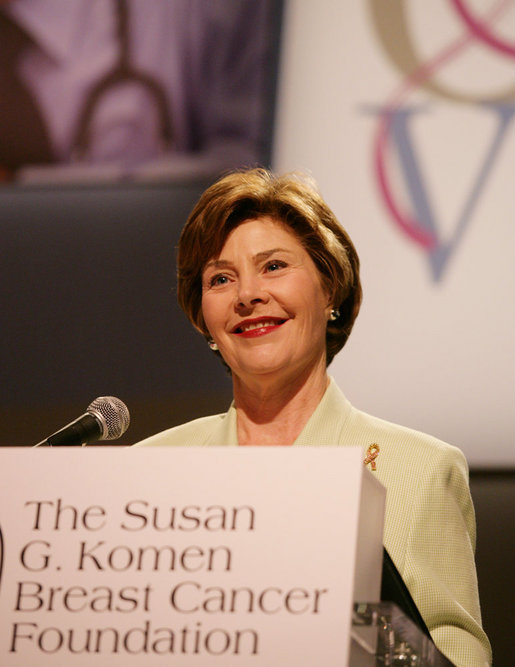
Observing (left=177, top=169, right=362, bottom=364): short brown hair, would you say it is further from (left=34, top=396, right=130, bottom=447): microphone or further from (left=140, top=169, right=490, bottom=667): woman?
(left=34, top=396, right=130, bottom=447): microphone

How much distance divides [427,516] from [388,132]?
49.7 inches

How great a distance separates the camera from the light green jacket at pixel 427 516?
1756 millimetres

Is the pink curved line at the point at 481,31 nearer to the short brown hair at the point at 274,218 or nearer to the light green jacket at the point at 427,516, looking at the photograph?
the short brown hair at the point at 274,218

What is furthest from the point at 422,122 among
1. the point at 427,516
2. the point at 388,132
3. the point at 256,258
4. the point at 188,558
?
the point at 188,558

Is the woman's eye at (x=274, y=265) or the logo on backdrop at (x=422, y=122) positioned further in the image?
the logo on backdrop at (x=422, y=122)

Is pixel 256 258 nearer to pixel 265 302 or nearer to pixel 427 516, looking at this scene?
pixel 265 302

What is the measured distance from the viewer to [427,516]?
1919 millimetres

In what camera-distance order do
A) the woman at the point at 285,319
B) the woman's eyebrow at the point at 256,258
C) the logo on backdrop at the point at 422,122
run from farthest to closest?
1. the logo on backdrop at the point at 422,122
2. the woman's eyebrow at the point at 256,258
3. the woman at the point at 285,319

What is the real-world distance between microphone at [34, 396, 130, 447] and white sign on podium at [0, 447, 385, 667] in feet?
1.49

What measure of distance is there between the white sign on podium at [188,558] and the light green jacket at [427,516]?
0.51 meters

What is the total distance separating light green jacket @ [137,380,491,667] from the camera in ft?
5.76

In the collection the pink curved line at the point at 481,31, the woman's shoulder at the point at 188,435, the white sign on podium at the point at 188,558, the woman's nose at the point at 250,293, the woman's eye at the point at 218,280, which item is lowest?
the white sign on podium at the point at 188,558

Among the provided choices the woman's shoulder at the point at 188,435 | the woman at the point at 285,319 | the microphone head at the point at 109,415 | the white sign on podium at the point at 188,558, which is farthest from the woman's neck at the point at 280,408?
the white sign on podium at the point at 188,558

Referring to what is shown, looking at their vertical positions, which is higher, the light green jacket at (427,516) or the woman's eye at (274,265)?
the woman's eye at (274,265)
